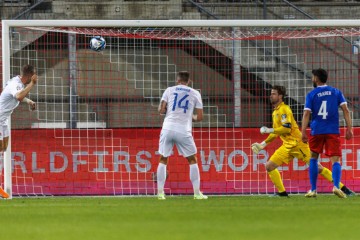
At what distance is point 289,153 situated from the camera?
58.4ft

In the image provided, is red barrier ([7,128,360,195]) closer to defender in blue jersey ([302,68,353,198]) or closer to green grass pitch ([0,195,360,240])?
defender in blue jersey ([302,68,353,198])

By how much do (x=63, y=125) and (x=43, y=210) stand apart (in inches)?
252

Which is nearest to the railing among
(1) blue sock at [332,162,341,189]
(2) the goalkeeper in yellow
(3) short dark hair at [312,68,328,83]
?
(2) the goalkeeper in yellow

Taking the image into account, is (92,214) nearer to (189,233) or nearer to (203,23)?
(189,233)

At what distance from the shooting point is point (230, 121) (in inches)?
797

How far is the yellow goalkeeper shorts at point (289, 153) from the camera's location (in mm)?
17703

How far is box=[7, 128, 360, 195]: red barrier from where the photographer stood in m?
19.4

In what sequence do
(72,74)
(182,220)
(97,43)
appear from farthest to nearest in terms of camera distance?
(72,74), (97,43), (182,220)

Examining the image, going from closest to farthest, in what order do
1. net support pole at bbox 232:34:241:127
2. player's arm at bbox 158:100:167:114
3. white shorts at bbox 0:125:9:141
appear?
1. player's arm at bbox 158:100:167:114
2. white shorts at bbox 0:125:9:141
3. net support pole at bbox 232:34:241:127

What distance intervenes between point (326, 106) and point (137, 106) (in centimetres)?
520

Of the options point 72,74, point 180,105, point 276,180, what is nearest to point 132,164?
point 72,74

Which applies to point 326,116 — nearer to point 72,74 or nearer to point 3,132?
point 3,132

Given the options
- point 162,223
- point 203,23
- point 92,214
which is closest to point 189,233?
point 162,223

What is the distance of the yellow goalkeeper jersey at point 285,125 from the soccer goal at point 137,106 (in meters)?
1.62
